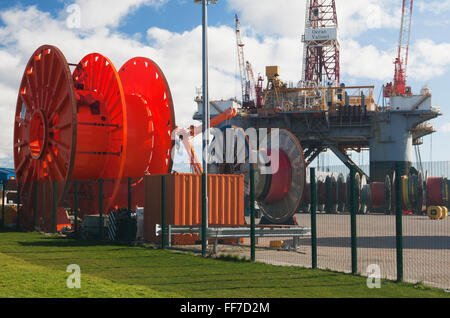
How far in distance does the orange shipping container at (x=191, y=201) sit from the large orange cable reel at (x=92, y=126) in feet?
15.2

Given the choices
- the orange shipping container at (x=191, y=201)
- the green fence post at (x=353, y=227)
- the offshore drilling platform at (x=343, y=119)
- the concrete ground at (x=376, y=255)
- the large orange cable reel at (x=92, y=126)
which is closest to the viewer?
the green fence post at (x=353, y=227)

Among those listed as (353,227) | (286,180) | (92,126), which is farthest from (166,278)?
(92,126)

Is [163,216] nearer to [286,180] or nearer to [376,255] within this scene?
[376,255]

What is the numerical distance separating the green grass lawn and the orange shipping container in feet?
9.76

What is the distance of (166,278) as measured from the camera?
1077 centimetres

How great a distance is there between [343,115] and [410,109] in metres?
8.16

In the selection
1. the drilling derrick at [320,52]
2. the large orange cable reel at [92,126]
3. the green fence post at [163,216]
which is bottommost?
the green fence post at [163,216]

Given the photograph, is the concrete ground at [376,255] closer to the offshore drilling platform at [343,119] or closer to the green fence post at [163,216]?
the green fence post at [163,216]

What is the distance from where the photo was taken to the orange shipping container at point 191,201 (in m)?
18.1

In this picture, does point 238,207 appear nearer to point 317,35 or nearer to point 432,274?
point 432,274

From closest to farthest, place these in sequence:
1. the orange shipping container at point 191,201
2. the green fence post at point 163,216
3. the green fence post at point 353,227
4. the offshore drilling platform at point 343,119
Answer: the green fence post at point 353,227, the green fence post at point 163,216, the orange shipping container at point 191,201, the offshore drilling platform at point 343,119

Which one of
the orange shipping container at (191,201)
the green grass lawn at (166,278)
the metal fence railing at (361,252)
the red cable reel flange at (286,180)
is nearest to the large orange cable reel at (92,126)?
the orange shipping container at (191,201)

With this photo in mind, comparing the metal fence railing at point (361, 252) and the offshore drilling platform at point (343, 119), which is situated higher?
the offshore drilling platform at point (343, 119)
